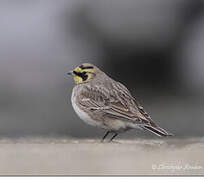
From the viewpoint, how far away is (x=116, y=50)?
1495 centimetres

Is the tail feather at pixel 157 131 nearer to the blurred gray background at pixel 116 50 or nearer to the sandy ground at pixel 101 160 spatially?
the sandy ground at pixel 101 160

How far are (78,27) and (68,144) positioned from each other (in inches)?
328

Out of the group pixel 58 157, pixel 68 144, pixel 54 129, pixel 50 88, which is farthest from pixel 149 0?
pixel 58 157

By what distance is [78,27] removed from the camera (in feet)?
49.9

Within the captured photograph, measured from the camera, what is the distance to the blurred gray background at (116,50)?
1436cm

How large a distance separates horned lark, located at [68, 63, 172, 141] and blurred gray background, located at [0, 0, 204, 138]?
4.84 m

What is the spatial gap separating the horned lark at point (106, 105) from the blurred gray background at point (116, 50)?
484 cm

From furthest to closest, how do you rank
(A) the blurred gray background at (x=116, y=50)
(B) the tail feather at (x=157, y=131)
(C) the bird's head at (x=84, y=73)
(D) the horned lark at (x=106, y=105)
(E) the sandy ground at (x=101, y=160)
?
(A) the blurred gray background at (x=116, y=50) → (C) the bird's head at (x=84, y=73) → (D) the horned lark at (x=106, y=105) → (B) the tail feather at (x=157, y=131) → (E) the sandy ground at (x=101, y=160)

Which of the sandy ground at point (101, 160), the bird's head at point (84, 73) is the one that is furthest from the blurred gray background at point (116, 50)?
the sandy ground at point (101, 160)

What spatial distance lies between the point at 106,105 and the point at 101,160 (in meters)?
2.05

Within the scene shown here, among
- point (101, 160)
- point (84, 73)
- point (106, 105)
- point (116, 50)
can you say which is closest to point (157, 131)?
point (106, 105)

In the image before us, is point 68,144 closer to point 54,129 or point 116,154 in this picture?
point 116,154

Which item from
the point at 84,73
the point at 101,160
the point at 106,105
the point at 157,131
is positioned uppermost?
the point at 84,73

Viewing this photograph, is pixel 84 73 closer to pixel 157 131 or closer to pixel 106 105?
pixel 106 105
